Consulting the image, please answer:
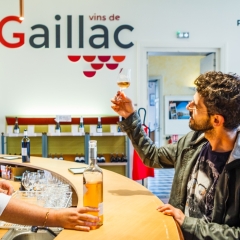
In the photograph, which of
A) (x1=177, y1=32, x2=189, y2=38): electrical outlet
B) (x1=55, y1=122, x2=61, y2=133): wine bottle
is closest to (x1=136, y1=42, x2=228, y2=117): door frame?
(x1=177, y1=32, x2=189, y2=38): electrical outlet

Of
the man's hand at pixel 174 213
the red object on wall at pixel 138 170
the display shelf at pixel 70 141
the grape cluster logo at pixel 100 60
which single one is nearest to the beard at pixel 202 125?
the man's hand at pixel 174 213

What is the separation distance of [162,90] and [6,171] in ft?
21.7

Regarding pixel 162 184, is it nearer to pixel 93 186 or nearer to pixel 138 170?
pixel 138 170

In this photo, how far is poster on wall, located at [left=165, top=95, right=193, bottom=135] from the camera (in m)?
8.77

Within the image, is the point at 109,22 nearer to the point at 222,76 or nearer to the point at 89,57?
the point at 89,57

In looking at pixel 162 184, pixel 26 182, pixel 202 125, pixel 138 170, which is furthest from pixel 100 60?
pixel 202 125

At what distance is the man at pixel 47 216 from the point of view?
1138mm

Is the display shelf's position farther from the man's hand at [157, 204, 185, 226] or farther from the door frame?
the man's hand at [157, 204, 185, 226]

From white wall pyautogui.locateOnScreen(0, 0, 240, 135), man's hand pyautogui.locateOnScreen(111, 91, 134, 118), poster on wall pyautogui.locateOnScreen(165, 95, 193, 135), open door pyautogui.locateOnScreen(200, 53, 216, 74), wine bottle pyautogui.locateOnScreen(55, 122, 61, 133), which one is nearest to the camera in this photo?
man's hand pyautogui.locateOnScreen(111, 91, 134, 118)

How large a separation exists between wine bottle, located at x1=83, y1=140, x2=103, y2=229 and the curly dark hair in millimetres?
603

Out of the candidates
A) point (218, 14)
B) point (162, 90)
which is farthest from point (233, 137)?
point (162, 90)

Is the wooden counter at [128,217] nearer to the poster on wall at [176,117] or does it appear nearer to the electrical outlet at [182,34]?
the electrical outlet at [182,34]

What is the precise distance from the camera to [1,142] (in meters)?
5.14

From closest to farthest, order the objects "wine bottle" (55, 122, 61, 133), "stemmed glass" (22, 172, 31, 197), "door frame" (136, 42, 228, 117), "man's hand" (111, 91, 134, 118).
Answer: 1. "man's hand" (111, 91, 134, 118)
2. "stemmed glass" (22, 172, 31, 197)
3. "wine bottle" (55, 122, 61, 133)
4. "door frame" (136, 42, 228, 117)
